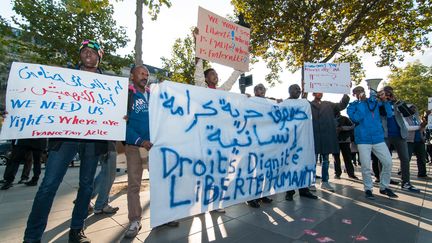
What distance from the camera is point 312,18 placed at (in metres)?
11.5

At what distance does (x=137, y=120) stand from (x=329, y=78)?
11.8ft

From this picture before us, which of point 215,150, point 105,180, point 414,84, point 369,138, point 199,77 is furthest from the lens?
point 414,84

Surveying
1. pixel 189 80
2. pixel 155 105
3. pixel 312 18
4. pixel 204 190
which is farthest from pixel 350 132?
pixel 189 80

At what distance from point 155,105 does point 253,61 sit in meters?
13.5

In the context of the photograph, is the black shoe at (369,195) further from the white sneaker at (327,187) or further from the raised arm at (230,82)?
the raised arm at (230,82)

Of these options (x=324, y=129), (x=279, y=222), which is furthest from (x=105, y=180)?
(x=324, y=129)

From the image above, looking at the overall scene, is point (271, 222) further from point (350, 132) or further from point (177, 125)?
point (350, 132)

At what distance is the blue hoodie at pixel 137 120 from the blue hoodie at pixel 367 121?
337 cm

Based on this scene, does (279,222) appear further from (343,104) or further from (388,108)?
(343,104)

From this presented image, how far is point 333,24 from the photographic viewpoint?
12055mm

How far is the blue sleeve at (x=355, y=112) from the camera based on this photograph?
167 inches

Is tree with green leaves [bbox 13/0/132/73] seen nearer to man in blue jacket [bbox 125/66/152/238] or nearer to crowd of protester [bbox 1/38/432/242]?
crowd of protester [bbox 1/38/432/242]

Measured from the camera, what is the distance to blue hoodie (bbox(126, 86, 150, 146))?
2.70m

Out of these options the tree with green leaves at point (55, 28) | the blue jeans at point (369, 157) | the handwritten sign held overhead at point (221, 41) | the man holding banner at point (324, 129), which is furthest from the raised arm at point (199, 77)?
the tree with green leaves at point (55, 28)
